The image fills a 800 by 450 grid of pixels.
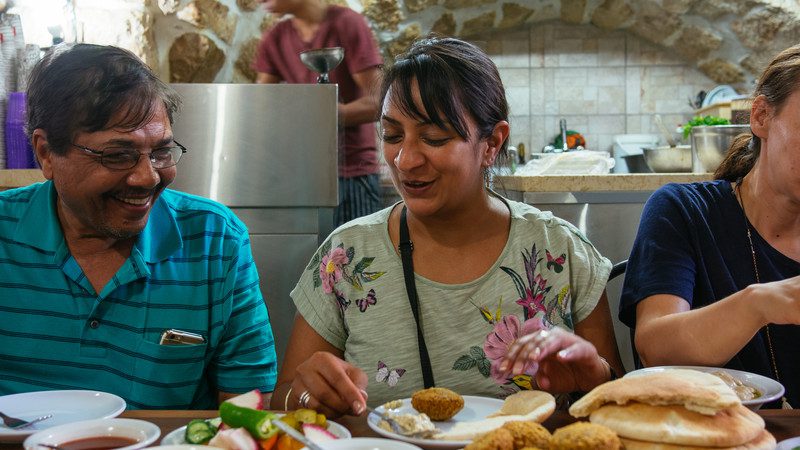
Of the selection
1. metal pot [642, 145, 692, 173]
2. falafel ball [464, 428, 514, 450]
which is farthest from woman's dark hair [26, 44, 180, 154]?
metal pot [642, 145, 692, 173]

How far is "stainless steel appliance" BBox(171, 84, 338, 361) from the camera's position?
3.19 meters

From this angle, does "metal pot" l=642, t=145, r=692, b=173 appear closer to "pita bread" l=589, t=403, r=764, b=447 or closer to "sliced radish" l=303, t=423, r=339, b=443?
"pita bread" l=589, t=403, r=764, b=447

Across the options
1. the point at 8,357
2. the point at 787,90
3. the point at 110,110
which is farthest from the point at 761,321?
the point at 8,357

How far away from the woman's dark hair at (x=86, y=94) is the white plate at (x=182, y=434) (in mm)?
696

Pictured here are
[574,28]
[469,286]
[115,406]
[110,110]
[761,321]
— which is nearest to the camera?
[115,406]

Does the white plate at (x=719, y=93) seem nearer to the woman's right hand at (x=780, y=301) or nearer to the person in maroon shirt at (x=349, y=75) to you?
the person in maroon shirt at (x=349, y=75)

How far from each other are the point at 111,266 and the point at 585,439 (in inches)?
44.0

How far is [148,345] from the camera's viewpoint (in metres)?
1.67

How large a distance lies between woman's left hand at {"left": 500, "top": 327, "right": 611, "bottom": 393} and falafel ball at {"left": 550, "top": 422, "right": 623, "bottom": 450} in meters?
0.26

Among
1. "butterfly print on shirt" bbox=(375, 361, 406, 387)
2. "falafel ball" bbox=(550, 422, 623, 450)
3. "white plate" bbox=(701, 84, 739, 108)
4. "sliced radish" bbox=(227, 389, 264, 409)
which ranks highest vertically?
"white plate" bbox=(701, 84, 739, 108)

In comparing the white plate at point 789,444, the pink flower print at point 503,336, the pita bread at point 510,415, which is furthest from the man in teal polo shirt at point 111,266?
the white plate at point 789,444

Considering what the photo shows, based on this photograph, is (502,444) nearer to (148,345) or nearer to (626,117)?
(148,345)

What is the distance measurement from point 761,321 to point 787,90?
52 centimetres

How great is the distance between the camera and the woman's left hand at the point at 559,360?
1270mm
